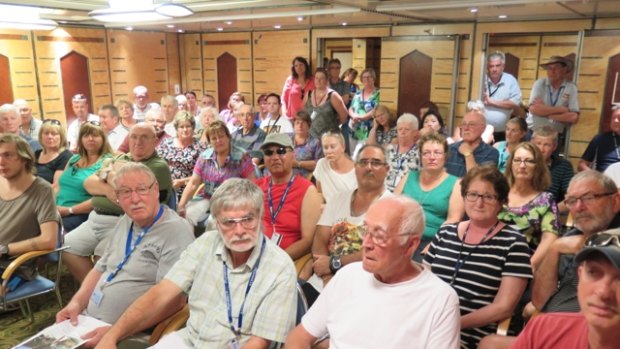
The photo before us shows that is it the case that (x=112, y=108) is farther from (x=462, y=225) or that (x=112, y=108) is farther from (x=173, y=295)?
(x=462, y=225)

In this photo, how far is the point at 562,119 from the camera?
17.2 ft

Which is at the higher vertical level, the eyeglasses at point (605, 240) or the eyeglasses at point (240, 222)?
the eyeglasses at point (605, 240)

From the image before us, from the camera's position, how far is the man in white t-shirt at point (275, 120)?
237 inches

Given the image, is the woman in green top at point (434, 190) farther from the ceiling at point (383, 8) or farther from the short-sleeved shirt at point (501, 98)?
the short-sleeved shirt at point (501, 98)

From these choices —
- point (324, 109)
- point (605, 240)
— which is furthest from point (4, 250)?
point (324, 109)

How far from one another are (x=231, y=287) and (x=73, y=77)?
8.26 m

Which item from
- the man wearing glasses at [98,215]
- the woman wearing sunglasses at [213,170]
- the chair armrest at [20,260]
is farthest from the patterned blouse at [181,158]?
the chair armrest at [20,260]

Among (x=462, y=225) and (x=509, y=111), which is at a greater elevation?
(x=509, y=111)

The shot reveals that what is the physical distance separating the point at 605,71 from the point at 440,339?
6097mm

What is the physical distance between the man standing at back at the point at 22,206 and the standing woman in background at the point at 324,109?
11.4 feet

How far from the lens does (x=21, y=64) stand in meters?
7.95

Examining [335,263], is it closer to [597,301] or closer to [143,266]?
[143,266]

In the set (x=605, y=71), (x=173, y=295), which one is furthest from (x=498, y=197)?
(x=605, y=71)

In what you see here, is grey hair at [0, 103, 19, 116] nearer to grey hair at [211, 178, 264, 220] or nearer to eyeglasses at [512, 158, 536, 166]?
grey hair at [211, 178, 264, 220]
